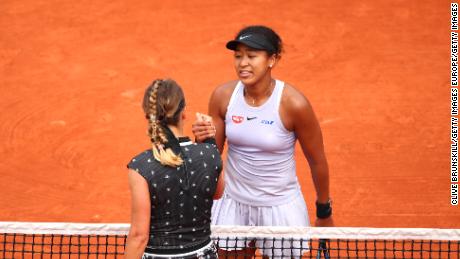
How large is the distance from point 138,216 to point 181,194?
23 centimetres

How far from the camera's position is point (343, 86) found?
9.57m

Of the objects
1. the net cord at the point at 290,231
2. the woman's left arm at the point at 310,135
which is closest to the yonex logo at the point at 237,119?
the woman's left arm at the point at 310,135

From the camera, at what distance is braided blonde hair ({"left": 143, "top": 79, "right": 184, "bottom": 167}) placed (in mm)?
3822

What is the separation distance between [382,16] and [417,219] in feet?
12.6

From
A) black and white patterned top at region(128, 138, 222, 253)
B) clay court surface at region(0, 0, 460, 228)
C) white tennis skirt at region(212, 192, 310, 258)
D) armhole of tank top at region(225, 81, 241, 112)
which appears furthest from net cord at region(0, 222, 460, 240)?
clay court surface at region(0, 0, 460, 228)

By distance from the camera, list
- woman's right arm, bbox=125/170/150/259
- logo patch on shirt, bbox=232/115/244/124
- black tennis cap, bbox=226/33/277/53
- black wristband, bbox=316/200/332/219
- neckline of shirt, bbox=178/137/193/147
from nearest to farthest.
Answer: woman's right arm, bbox=125/170/150/259 → neckline of shirt, bbox=178/137/193/147 → black tennis cap, bbox=226/33/277/53 → logo patch on shirt, bbox=232/115/244/124 → black wristband, bbox=316/200/332/219

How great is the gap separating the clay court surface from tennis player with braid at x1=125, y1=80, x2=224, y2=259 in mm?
3744

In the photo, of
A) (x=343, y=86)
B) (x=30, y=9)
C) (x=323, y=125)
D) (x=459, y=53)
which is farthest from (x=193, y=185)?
(x=30, y=9)

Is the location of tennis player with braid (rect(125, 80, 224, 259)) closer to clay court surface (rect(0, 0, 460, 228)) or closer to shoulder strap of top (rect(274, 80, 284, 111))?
shoulder strap of top (rect(274, 80, 284, 111))

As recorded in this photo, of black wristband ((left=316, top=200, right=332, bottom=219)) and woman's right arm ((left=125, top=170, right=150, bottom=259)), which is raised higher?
woman's right arm ((left=125, top=170, right=150, bottom=259))

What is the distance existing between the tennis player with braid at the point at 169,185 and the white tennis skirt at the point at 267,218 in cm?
123

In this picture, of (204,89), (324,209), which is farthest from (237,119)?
(204,89)

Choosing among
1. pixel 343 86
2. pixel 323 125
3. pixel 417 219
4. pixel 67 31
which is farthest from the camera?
pixel 67 31

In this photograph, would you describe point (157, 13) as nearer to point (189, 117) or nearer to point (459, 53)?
point (189, 117)
